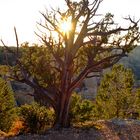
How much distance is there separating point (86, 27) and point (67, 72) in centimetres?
272

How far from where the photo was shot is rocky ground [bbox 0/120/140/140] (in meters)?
20.1

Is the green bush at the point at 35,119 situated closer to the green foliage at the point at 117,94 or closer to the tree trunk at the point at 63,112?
the tree trunk at the point at 63,112

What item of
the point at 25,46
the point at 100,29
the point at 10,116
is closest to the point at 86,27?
the point at 100,29

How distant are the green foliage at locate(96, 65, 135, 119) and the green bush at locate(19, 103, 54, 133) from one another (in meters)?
22.7

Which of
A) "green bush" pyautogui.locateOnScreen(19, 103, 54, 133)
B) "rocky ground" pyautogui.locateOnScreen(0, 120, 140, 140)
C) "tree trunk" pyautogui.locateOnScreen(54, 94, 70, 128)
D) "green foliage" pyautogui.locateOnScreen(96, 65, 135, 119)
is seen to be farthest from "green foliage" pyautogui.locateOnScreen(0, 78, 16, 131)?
"rocky ground" pyautogui.locateOnScreen(0, 120, 140, 140)

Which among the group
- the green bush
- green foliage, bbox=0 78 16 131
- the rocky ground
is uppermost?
the green bush

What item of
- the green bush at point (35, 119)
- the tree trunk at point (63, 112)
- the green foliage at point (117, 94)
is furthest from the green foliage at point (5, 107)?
the tree trunk at point (63, 112)

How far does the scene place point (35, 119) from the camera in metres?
22.9

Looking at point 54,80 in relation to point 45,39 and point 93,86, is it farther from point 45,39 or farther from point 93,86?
point 93,86

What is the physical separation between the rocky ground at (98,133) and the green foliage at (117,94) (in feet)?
73.0

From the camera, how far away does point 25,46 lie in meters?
24.9

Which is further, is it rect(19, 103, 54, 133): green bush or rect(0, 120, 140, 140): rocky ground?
rect(19, 103, 54, 133): green bush

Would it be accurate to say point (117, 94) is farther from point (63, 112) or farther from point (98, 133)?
point (98, 133)

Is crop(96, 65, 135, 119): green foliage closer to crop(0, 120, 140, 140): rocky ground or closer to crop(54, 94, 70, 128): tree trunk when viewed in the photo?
crop(0, 120, 140, 140): rocky ground
